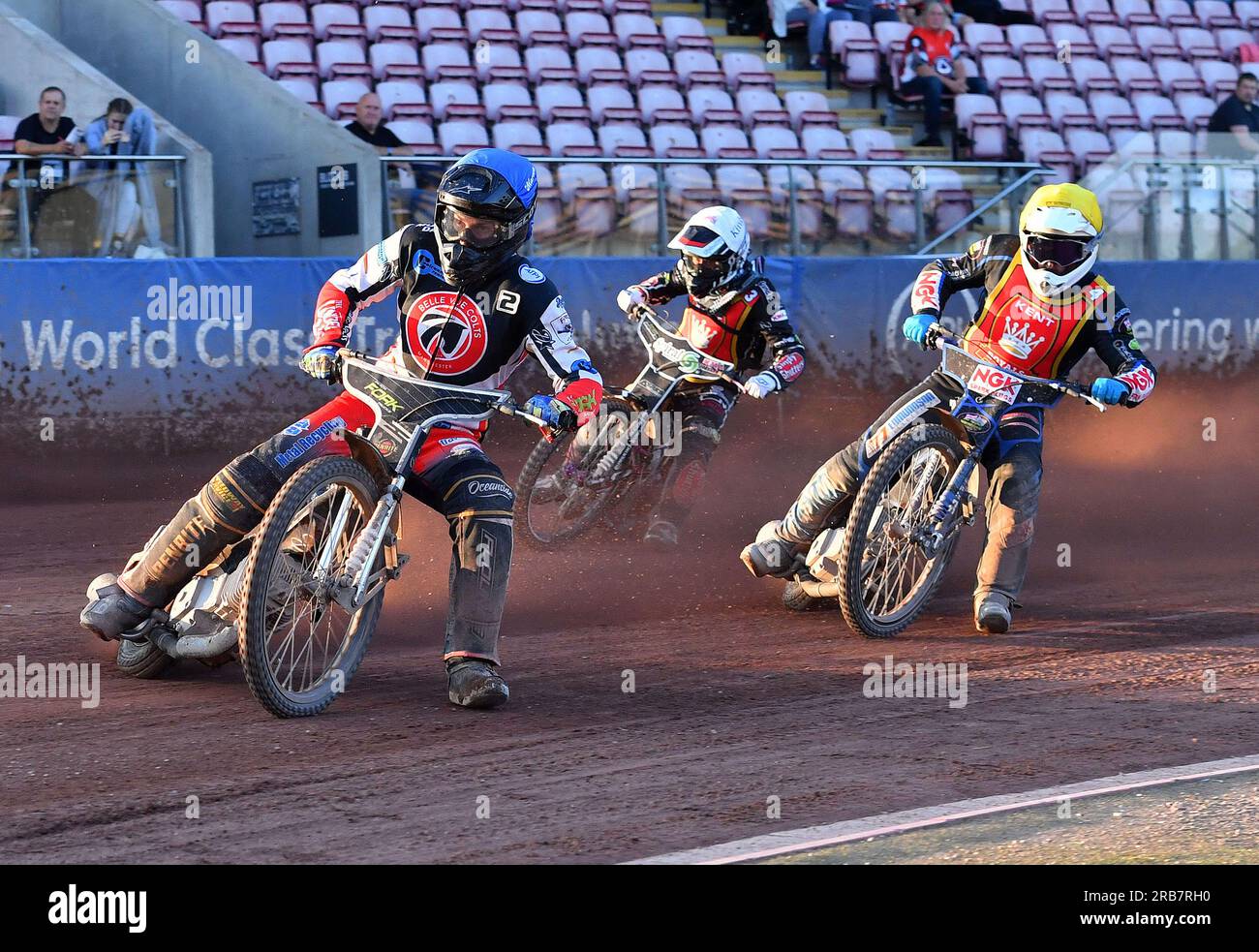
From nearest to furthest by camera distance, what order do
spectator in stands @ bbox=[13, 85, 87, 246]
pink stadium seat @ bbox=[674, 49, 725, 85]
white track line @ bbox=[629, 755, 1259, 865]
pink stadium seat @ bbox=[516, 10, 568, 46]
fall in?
white track line @ bbox=[629, 755, 1259, 865] → spectator in stands @ bbox=[13, 85, 87, 246] → pink stadium seat @ bbox=[516, 10, 568, 46] → pink stadium seat @ bbox=[674, 49, 725, 85]

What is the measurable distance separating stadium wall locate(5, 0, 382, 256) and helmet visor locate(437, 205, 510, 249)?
666cm

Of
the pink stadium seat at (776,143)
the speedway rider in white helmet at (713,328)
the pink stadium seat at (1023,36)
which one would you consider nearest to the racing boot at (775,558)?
the speedway rider in white helmet at (713,328)

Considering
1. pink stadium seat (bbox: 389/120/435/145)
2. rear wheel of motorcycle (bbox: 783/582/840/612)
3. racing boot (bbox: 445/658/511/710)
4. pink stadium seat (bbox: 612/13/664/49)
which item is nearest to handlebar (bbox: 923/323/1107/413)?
rear wheel of motorcycle (bbox: 783/582/840/612)

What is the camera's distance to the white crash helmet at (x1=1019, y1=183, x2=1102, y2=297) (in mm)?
8641

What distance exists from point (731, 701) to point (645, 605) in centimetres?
215

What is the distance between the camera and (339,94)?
53.3ft

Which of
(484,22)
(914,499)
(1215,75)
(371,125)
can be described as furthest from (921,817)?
(1215,75)

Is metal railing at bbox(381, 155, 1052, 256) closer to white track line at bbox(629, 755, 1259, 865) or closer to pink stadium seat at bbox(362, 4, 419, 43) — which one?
pink stadium seat at bbox(362, 4, 419, 43)

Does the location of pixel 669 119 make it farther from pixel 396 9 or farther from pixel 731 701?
pixel 731 701

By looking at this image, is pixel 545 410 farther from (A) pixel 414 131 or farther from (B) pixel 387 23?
(B) pixel 387 23

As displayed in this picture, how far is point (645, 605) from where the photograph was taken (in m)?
9.27

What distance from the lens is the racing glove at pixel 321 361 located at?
691 cm
